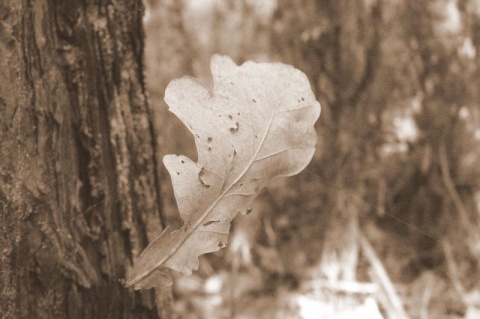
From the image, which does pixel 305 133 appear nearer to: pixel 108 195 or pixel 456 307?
pixel 108 195

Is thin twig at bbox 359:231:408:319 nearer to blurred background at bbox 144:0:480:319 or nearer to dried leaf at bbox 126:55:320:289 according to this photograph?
blurred background at bbox 144:0:480:319

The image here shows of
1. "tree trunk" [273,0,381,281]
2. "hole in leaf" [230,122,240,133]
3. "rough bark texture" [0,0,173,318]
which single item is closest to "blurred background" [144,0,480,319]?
"tree trunk" [273,0,381,281]

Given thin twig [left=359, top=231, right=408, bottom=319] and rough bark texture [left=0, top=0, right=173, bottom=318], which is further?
thin twig [left=359, top=231, right=408, bottom=319]

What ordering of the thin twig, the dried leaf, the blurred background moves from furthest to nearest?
the blurred background
the thin twig
the dried leaf

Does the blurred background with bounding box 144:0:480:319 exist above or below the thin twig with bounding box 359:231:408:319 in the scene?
above

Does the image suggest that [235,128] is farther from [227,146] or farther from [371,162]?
[371,162]

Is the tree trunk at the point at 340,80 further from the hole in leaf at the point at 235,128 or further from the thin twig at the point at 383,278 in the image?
the hole in leaf at the point at 235,128

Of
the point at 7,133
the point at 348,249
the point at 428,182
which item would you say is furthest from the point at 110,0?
the point at 428,182
